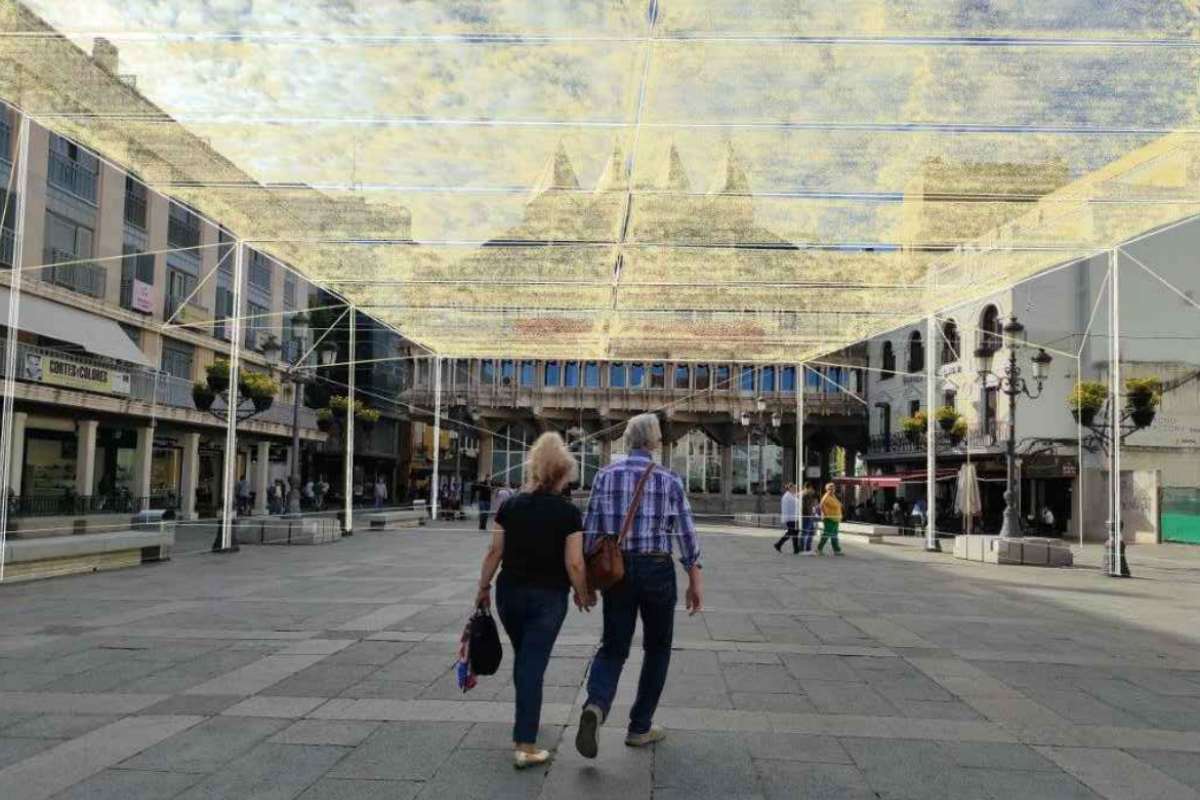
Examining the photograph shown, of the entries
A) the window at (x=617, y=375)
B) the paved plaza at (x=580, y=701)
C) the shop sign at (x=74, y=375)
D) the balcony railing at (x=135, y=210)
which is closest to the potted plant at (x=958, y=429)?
the paved plaza at (x=580, y=701)

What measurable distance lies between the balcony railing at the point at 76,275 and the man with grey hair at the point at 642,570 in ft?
85.3

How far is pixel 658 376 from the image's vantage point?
4934cm

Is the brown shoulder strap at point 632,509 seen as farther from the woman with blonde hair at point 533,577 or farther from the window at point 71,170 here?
the window at point 71,170

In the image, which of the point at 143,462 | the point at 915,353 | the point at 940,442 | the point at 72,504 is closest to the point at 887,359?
the point at 915,353

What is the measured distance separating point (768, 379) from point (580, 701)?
44.1m

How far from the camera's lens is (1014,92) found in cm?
880

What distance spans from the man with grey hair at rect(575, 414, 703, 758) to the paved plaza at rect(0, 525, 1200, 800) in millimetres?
340

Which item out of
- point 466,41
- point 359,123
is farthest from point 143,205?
point 466,41

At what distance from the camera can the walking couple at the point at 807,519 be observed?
62.5ft

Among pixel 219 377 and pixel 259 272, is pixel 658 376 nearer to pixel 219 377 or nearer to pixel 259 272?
pixel 259 272

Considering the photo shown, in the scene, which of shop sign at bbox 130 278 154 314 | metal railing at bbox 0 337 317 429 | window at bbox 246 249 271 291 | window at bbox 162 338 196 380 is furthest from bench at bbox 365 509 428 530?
window at bbox 246 249 271 291

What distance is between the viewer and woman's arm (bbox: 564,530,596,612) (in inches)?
168

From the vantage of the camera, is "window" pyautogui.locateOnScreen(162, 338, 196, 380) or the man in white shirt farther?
"window" pyautogui.locateOnScreen(162, 338, 196, 380)

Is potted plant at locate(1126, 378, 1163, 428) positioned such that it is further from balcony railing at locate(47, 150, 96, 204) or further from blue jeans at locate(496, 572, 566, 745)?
balcony railing at locate(47, 150, 96, 204)
